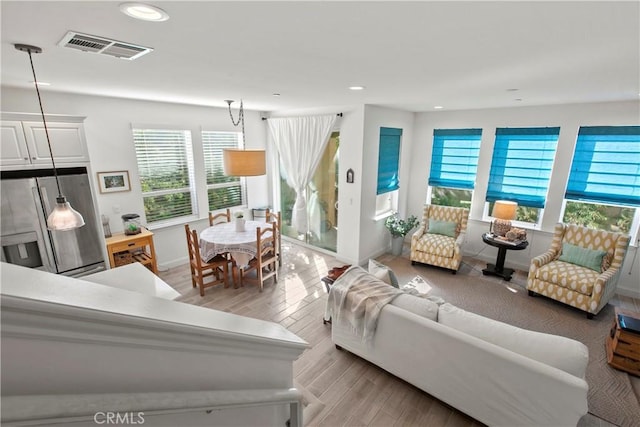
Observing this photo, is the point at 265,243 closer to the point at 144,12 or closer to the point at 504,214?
the point at 144,12

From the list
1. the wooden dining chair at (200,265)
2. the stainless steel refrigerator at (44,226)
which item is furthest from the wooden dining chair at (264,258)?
the stainless steel refrigerator at (44,226)

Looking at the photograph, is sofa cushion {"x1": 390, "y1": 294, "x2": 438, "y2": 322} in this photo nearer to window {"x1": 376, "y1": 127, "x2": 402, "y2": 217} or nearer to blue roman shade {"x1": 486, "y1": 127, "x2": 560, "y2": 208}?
window {"x1": 376, "y1": 127, "x2": 402, "y2": 217}

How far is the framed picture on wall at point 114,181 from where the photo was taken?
397 centimetres

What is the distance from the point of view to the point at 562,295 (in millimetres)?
3689

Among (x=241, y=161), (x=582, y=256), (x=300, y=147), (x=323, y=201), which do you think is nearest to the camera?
(x=241, y=161)

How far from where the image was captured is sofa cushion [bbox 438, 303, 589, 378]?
1848 millimetres

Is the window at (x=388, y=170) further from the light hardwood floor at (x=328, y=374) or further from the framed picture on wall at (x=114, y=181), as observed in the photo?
the framed picture on wall at (x=114, y=181)

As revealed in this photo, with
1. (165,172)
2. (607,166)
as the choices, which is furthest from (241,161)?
(607,166)

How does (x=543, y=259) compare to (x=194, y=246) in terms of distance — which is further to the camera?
(x=543, y=259)

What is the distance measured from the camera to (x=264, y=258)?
435 cm

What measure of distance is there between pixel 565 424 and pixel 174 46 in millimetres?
3280

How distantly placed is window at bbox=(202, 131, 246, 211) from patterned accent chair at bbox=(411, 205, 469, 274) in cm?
340

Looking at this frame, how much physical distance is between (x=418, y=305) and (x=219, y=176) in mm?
4193

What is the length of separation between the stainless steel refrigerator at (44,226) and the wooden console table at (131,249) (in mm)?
198
